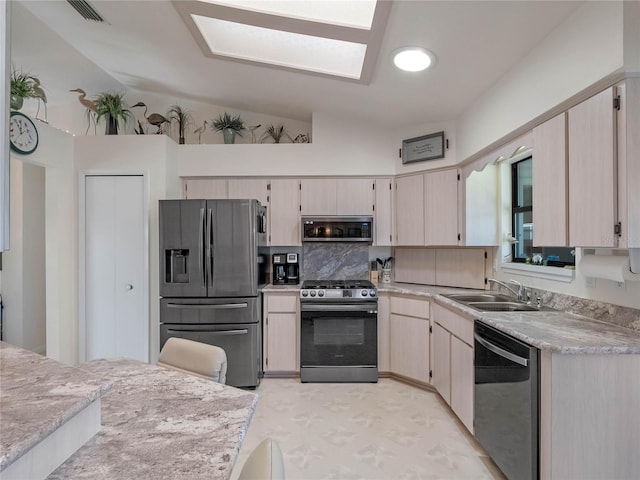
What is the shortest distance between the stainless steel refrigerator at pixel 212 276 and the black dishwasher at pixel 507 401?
1983mm

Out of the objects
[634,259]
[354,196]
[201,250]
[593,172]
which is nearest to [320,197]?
[354,196]

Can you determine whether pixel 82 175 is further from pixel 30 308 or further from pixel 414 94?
pixel 414 94

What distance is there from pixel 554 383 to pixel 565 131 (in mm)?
1315

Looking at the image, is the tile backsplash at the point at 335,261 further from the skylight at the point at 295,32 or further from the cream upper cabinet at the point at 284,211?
the skylight at the point at 295,32

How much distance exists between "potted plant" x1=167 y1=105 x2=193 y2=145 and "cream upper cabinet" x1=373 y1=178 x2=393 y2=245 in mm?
2378

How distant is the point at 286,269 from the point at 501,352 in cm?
244

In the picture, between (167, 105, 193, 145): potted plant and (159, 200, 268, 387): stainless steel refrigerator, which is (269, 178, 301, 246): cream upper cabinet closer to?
(159, 200, 268, 387): stainless steel refrigerator

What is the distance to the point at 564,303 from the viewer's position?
7.16 ft

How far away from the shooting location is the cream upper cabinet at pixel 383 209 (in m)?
3.65

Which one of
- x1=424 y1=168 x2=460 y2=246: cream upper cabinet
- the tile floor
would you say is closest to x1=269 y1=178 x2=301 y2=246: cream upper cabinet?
x1=424 y1=168 x2=460 y2=246: cream upper cabinet

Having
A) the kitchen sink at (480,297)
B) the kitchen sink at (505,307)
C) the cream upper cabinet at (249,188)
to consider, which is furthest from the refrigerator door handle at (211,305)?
the kitchen sink at (505,307)

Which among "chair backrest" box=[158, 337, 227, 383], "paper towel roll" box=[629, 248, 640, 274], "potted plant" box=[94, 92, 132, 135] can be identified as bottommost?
"chair backrest" box=[158, 337, 227, 383]

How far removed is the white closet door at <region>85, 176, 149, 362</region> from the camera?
3.29 meters

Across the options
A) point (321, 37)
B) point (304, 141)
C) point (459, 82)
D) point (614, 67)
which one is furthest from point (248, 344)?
point (614, 67)
